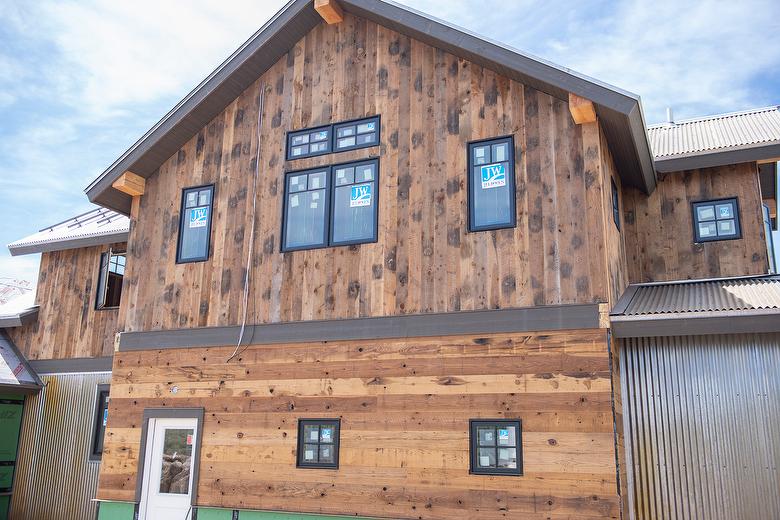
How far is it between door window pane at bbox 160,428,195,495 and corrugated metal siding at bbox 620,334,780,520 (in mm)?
6318

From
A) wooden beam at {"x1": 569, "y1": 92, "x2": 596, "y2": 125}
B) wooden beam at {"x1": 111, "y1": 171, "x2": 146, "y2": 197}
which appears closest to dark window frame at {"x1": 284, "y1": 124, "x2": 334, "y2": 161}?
→ wooden beam at {"x1": 111, "y1": 171, "x2": 146, "y2": 197}

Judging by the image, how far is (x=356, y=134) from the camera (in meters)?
11.3

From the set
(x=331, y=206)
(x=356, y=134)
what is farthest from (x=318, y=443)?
(x=356, y=134)

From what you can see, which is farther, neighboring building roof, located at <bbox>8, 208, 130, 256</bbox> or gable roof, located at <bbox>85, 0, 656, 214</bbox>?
neighboring building roof, located at <bbox>8, 208, 130, 256</bbox>

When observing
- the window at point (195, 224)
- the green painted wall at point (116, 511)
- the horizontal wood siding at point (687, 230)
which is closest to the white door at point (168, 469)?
the green painted wall at point (116, 511)

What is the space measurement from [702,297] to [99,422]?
11604 mm

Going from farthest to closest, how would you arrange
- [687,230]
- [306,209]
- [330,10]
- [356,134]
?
[687,230]
[330,10]
[306,209]
[356,134]

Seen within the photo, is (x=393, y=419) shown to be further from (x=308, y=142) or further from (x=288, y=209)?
(x=308, y=142)

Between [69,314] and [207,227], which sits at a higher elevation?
[207,227]

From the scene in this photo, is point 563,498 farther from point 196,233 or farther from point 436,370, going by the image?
point 196,233

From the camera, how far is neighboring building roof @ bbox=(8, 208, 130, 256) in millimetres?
15695

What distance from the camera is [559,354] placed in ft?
30.1

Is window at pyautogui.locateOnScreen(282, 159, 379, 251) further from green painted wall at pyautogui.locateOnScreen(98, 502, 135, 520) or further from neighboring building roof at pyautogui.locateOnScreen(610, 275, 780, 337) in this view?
green painted wall at pyautogui.locateOnScreen(98, 502, 135, 520)

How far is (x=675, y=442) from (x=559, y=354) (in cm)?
200
